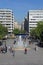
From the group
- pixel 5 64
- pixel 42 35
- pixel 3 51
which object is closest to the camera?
pixel 5 64

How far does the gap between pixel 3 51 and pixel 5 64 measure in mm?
20240

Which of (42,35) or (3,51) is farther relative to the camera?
(42,35)

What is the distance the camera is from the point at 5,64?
97.6ft

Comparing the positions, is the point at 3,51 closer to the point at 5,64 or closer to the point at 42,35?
the point at 5,64

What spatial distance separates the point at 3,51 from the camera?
49906 millimetres

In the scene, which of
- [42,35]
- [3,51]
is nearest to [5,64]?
[3,51]

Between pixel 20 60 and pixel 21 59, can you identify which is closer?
pixel 20 60

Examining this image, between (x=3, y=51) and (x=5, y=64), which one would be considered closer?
(x=5, y=64)

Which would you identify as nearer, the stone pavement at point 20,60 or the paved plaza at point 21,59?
the stone pavement at point 20,60

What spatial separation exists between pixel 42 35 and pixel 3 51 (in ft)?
96.1

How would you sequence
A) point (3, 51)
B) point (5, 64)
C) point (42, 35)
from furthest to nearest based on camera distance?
1. point (42, 35)
2. point (3, 51)
3. point (5, 64)

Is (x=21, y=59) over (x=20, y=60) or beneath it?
beneath

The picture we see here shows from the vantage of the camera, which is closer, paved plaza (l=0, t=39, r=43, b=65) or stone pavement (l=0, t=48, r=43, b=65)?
stone pavement (l=0, t=48, r=43, b=65)
